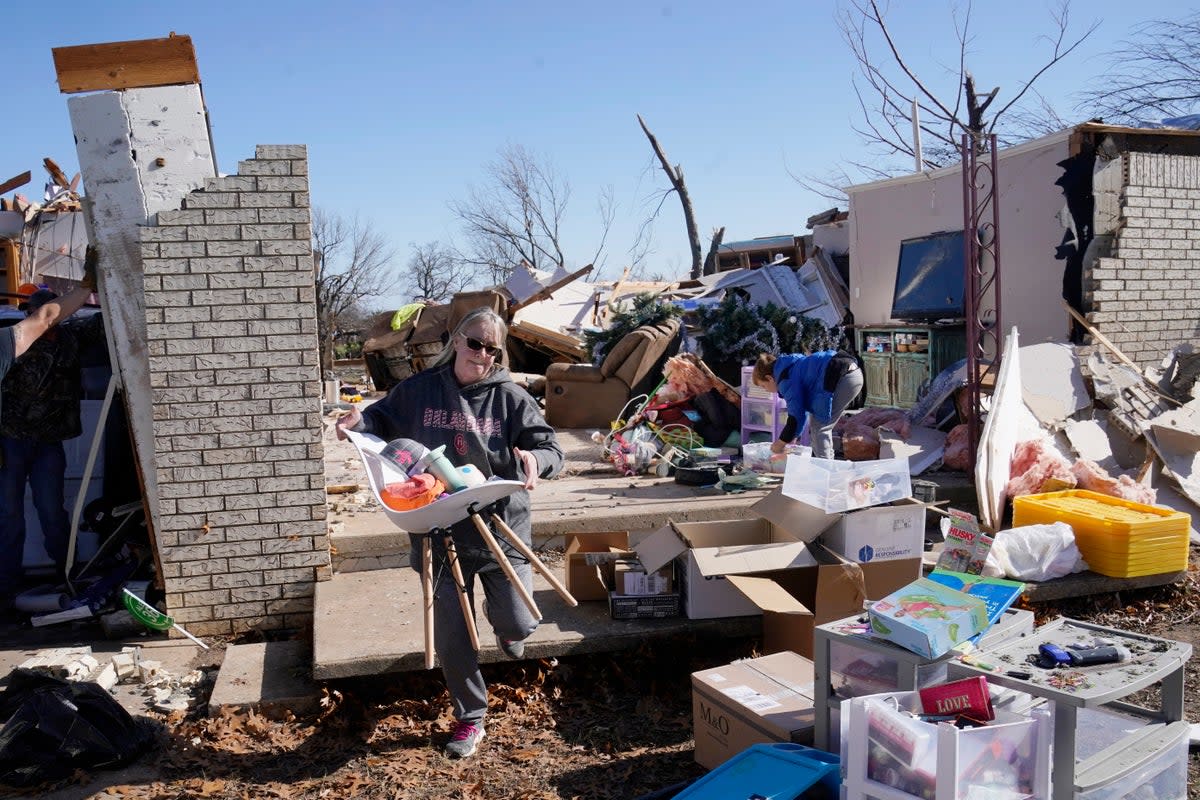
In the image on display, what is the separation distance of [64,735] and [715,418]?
643 centimetres

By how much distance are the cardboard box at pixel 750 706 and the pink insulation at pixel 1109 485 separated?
11.3 feet

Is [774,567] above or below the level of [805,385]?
below

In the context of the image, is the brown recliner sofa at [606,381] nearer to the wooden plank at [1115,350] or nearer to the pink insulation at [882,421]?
the pink insulation at [882,421]

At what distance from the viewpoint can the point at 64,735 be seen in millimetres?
3896

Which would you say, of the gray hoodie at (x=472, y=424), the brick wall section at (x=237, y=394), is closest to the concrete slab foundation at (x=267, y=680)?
the brick wall section at (x=237, y=394)

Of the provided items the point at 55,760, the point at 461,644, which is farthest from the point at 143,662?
the point at 461,644

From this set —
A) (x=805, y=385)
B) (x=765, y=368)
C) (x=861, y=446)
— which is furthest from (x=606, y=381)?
(x=805, y=385)

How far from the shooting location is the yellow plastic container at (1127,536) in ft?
17.8

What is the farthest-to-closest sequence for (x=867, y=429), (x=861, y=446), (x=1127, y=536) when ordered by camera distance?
(x=867, y=429) < (x=861, y=446) < (x=1127, y=536)

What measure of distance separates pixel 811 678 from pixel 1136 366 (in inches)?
228

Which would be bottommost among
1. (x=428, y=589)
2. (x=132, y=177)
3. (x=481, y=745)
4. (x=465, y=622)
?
(x=481, y=745)

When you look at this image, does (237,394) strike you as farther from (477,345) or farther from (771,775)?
(771,775)

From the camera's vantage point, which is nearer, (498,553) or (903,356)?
(498,553)

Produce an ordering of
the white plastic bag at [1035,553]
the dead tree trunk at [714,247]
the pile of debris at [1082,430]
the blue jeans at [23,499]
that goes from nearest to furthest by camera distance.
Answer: the white plastic bag at [1035,553] → the blue jeans at [23,499] → the pile of debris at [1082,430] → the dead tree trunk at [714,247]
